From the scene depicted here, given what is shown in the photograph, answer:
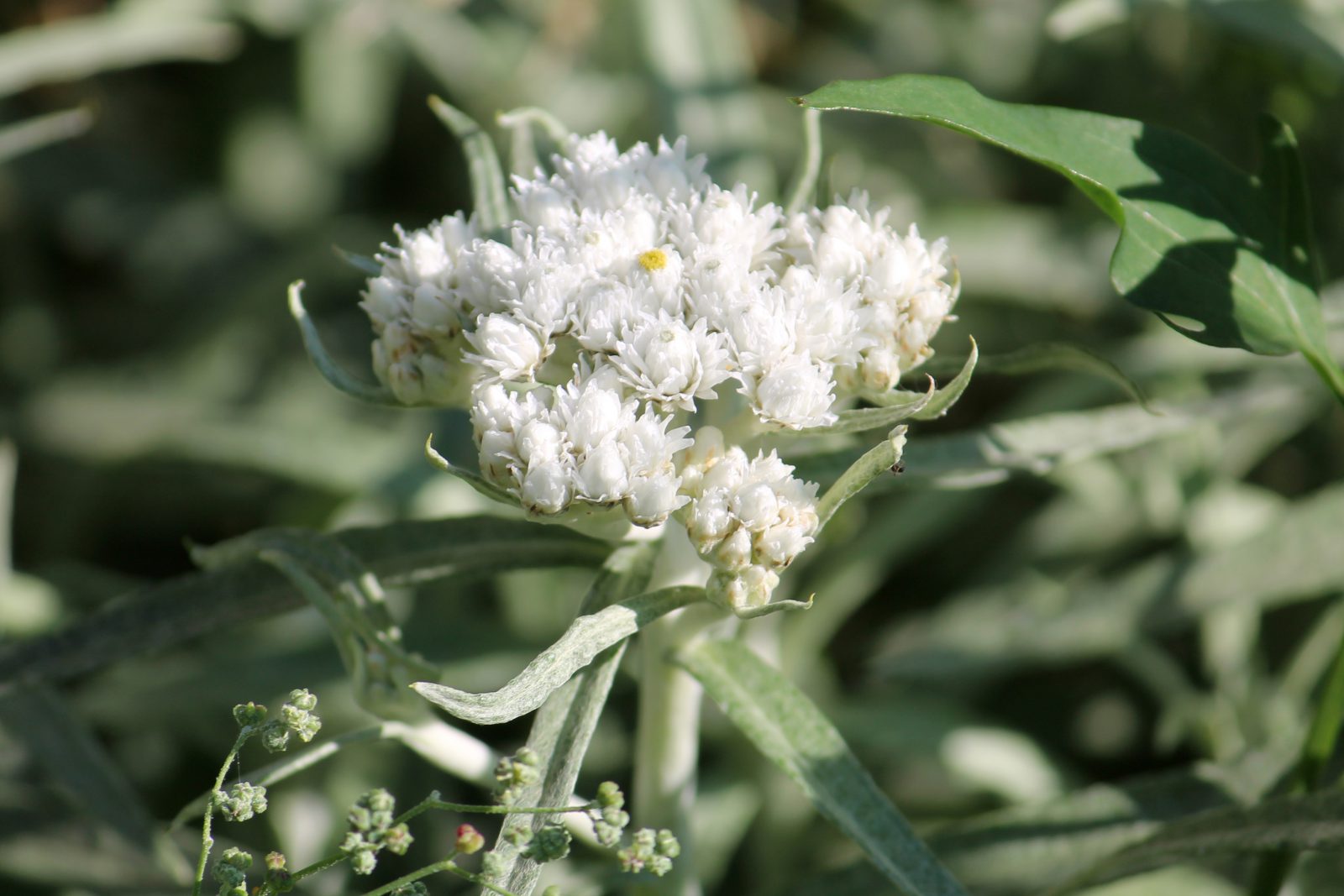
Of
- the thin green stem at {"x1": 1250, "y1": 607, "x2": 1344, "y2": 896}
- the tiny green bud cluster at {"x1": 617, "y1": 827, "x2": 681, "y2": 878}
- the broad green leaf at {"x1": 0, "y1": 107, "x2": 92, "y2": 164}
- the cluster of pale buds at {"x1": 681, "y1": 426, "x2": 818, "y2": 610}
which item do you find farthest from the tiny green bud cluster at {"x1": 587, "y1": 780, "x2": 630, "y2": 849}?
the broad green leaf at {"x1": 0, "y1": 107, "x2": 92, "y2": 164}

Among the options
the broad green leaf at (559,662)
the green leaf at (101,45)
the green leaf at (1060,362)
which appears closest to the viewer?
the broad green leaf at (559,662)

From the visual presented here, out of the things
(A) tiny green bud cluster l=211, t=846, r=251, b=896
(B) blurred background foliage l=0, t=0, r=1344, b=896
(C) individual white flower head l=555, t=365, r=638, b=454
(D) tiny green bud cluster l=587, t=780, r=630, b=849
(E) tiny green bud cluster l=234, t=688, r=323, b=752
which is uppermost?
(C) individual white flower head l=555, t=365, r=638, b=454

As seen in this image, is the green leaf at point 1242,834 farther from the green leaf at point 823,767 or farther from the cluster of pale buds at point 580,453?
the cluster of pale buds at point 580,453

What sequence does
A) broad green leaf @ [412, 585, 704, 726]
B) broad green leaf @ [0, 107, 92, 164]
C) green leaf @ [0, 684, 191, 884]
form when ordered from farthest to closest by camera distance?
broad green leaf @ [0, 107, 92, 164], green leaf @ [0, 684, 191, 884], broad green leaf @ [412, 585, 704, 726]

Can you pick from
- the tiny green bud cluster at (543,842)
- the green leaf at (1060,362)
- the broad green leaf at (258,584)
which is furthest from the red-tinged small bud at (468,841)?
the green leaf at (1060,362)

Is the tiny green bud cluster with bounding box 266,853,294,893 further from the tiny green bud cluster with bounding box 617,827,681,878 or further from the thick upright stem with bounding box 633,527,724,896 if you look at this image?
the thick upright stem with bounding box 633,527,724,896

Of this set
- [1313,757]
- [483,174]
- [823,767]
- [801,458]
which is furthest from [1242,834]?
[483,174]

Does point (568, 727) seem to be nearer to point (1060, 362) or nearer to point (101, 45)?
point (1060, 362)

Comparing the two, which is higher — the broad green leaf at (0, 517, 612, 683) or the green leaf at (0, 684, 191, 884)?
the broad green leaf at (0, 517, 612, 683)
